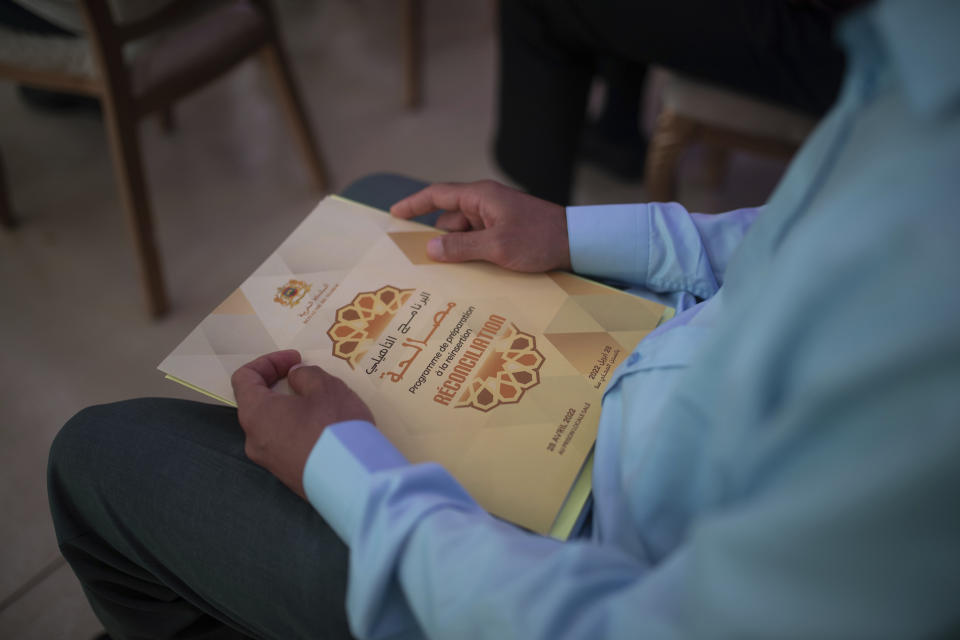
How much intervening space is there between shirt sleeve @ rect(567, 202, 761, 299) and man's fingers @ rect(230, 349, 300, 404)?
1.05ft

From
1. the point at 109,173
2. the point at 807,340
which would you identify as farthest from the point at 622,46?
the point at 109,173

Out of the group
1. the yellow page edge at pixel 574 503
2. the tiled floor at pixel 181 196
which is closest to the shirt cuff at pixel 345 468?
the yellow page edge at pixel 574 503

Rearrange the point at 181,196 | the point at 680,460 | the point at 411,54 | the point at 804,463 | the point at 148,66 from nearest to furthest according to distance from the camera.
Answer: the point at 804,463, the point at 680,460, the point at 148,66, the point at 181,196, the point at 411,54

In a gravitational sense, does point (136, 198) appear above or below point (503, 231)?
below

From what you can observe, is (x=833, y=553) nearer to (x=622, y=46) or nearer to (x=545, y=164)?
(x=622, y=46)

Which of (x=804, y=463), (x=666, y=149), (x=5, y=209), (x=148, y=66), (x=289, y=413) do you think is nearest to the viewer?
(x=804, y=463)

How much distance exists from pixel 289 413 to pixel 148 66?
2.90 ft

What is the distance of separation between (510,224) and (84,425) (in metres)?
0.47

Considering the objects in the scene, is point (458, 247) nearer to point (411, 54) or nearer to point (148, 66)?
point (148, 66)

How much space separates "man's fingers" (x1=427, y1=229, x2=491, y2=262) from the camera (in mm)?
699

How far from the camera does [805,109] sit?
1.09 meters

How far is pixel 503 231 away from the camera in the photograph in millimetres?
697

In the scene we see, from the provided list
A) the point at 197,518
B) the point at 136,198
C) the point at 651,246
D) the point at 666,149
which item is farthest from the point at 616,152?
the point at 197,518

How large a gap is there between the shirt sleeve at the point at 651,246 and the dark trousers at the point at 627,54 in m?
0.49
